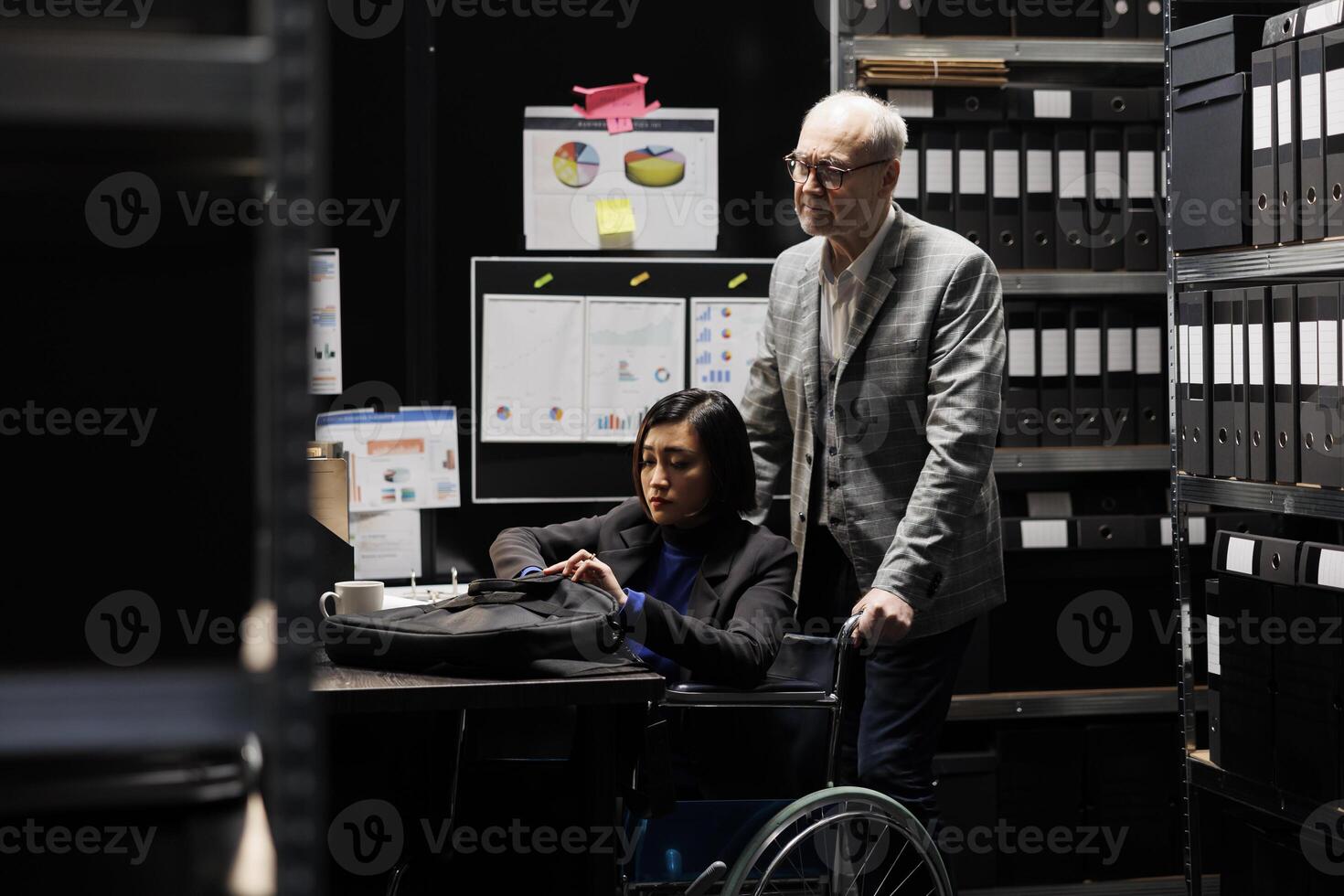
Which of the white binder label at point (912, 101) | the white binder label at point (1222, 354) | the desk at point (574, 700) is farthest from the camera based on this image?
the white binder label at point (912, 101)

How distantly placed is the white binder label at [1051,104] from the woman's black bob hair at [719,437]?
1226 millimetres

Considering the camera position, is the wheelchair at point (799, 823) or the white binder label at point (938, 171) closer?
the wheelchair at point (799, 823)

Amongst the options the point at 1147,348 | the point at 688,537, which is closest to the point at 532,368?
the point at 688,537

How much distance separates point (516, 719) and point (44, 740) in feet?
4.82

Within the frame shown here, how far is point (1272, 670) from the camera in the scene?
2443 mm

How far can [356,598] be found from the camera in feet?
6.41

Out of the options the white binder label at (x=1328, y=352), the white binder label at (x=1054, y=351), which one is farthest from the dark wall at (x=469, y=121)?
the white binder label at (x=1328, y=352)

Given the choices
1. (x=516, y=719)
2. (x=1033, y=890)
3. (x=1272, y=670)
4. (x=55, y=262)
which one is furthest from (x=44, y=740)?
(x=1033, y=890)

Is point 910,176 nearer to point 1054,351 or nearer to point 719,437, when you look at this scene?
point 1054,351

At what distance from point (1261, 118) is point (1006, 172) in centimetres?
63

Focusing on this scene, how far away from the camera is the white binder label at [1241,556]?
2465 millimetres

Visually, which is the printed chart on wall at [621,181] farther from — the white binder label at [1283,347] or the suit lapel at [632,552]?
the white binder label at [1283,347]

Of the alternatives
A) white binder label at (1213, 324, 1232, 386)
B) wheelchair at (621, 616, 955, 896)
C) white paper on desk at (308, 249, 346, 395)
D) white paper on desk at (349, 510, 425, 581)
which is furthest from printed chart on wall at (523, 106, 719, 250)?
wheelchair at (621, 616, 955, 896)

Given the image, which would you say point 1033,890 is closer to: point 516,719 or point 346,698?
point 516,719
